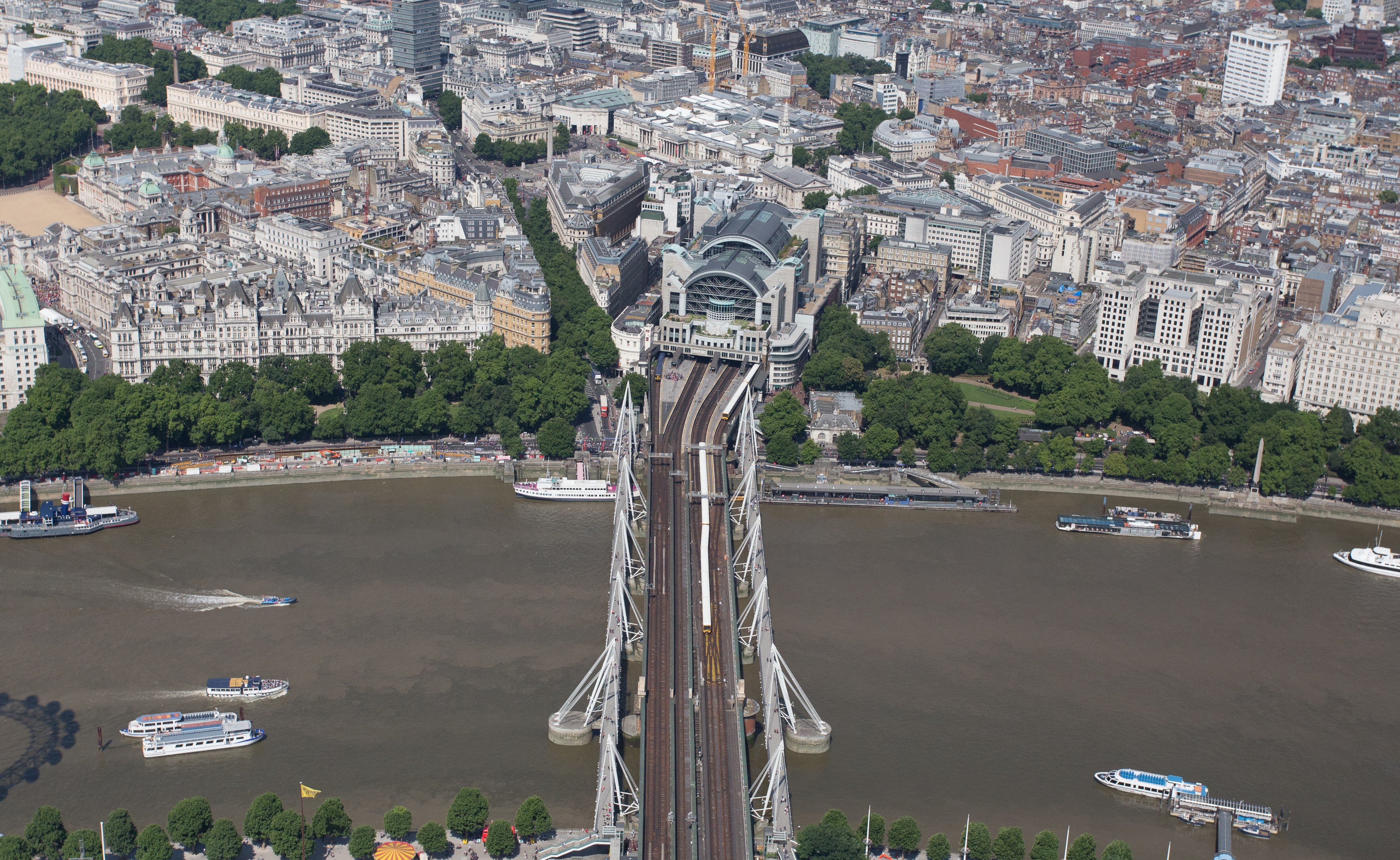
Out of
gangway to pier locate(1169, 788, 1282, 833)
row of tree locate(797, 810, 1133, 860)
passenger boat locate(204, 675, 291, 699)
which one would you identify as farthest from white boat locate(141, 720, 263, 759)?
gangway to pier locate(1169, 788, 1282, 833)

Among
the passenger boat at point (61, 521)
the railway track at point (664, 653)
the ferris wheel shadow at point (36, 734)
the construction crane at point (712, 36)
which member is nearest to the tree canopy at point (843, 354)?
the railway track at point (664, 653)

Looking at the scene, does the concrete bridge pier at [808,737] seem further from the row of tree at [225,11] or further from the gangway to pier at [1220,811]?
the row of tree at [225,11]

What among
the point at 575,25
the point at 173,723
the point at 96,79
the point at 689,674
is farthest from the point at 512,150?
the point at 173,723

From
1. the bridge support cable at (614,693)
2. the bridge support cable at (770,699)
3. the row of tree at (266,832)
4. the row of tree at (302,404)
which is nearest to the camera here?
the row of tree at (266,832)

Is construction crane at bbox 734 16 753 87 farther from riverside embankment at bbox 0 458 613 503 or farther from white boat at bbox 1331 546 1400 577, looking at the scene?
white boat at bbox 1331 546 1400 577

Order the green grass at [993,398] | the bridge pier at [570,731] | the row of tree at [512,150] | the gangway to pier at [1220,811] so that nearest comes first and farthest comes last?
1. the gangway to pier at [1220,811]
2. the bridge pier at [570,731]
3. the green grass at [993,398]
4. the row of tree at [512,150]

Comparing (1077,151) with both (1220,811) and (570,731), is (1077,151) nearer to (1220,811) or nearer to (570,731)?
(1220,811)
